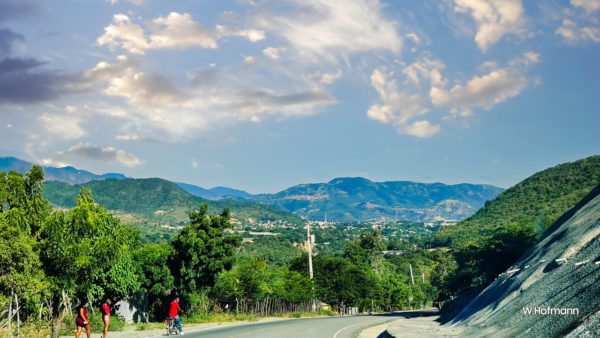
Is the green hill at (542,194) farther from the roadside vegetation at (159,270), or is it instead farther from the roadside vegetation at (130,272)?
the roadside vegetation at (130,272)

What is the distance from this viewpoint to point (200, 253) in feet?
129

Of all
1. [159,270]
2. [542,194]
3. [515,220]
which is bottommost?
[159,270]

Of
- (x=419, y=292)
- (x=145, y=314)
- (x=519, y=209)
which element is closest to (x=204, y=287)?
(x=145, y=314)

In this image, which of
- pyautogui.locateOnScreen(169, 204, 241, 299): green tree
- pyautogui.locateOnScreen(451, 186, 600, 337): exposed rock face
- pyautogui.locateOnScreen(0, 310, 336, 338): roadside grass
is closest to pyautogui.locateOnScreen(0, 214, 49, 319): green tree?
pyautogui.locateOnScreen(0, 310, 336, 338): roadside grass

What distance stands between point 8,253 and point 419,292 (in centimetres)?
10049

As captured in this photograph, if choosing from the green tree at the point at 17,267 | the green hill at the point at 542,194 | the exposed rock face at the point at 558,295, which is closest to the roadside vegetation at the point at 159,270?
the green tree at the point at 17,267

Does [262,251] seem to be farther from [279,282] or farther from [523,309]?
[523,309]

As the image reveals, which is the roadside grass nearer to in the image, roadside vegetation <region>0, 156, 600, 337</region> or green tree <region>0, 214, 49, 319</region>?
roadside vegetation <region>0, 156, 600, 337</region>

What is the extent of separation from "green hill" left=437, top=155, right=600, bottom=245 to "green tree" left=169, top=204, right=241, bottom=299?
75648 millimetres

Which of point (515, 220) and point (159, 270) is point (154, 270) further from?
point (515, 220)

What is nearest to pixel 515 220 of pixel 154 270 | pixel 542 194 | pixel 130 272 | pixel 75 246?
pixel 542 194

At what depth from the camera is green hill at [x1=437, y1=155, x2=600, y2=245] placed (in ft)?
361

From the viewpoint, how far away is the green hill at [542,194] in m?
110

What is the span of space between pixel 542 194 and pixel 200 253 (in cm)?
11519
